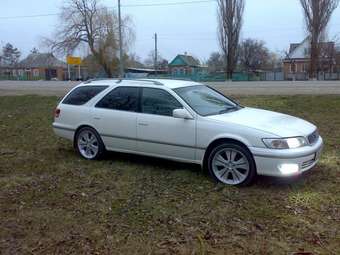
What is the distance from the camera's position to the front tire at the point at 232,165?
5.95m

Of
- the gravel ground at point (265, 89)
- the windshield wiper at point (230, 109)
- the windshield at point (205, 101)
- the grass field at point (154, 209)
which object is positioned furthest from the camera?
the gravel ground at point (265, 89)

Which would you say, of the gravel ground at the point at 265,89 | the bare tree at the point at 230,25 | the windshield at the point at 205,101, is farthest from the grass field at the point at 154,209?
the bare tree at the point at 230,25

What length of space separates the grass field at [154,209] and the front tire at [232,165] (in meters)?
0.16

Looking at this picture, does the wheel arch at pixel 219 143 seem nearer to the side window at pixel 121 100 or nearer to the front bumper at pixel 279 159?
the front bumper at pixel 279 159

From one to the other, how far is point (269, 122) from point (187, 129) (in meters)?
1.15

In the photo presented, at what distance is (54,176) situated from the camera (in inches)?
265

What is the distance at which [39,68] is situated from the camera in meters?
97.6

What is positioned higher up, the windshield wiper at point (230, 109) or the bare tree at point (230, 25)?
the bare tree at point (230, 25)

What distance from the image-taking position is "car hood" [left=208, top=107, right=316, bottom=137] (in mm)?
5930

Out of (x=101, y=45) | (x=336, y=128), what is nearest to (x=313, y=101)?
(x=336, y=128)

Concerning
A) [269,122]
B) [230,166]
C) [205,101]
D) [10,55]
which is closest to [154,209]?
[230,166]

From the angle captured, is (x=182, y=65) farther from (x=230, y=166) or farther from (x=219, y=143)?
(x=230, y=166)

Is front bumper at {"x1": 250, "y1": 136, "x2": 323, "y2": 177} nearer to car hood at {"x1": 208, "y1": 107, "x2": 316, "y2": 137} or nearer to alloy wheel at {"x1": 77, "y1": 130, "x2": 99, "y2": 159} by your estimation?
car hood at {"x1": 208, "y1": 107, "x2": 316, "y2": 137}

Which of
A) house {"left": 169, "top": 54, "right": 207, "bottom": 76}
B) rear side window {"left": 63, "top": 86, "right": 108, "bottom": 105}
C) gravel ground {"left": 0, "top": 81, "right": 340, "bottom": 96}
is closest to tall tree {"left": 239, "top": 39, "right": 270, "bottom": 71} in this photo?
house {"left": 169, "top": 54, "right": 207, "bottom": 76}
